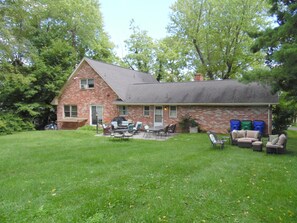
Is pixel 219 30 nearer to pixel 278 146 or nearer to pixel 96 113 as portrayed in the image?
pixel 96 113

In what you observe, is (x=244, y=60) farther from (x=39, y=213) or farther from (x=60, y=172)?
(x=39, y=213)

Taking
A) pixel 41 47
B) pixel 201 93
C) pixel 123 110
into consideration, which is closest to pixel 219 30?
pixel 201 93

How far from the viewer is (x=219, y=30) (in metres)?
26.2

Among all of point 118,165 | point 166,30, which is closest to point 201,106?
point 118,165

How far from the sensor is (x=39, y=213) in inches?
176

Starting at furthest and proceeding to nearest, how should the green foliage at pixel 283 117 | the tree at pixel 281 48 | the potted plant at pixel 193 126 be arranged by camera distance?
1. the potted plant at pixel 193 126
2. the green foliage at pixel 283 117
3. the tree at pixel 281 48

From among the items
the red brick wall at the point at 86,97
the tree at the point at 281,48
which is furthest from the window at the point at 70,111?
the tree at the point at 281,48

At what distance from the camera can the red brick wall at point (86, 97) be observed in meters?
19.6

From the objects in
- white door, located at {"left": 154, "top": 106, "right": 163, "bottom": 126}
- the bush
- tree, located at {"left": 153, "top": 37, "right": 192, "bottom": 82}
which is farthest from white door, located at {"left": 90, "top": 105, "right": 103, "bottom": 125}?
tree, located at {"left": 153, "top": 37, "right": 192, "bottom": 82}

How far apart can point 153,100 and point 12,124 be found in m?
11.7

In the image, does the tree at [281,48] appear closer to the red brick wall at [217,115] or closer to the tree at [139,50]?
the red brick wall at [217,115]

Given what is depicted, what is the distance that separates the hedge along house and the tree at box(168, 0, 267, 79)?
377 inches

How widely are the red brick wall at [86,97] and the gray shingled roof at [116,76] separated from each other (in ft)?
1.25

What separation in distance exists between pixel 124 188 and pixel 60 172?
2.59 meters
